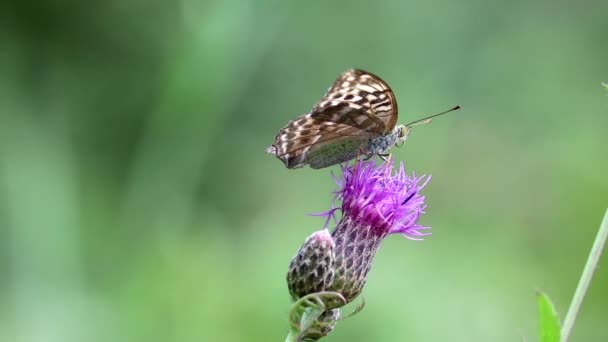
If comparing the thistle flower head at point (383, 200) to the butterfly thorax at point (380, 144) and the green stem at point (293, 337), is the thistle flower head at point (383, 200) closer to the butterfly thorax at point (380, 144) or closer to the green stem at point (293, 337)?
the butterfly thorax at point (380, 144)

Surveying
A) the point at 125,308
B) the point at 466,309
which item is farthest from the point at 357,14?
the point at 125,308

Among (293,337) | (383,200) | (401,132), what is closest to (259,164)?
(401,132)

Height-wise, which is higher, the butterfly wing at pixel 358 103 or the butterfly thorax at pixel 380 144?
the butterfly wing at pixel 358 103

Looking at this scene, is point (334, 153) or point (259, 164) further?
point (259, 164)

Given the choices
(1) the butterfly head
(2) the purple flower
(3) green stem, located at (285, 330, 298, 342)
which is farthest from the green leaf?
(1) the butterfly head

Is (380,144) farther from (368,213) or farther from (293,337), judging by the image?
(293,337)

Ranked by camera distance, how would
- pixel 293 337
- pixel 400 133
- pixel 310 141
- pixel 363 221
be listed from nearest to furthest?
1. pixel 293 337
2. pixel 363 221
3. pixel 310 141
4. pixel 400 133

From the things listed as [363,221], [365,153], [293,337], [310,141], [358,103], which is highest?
[358,103]

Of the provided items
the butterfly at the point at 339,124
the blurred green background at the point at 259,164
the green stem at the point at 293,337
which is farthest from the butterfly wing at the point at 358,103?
the blurred green background at the point at 259,164
